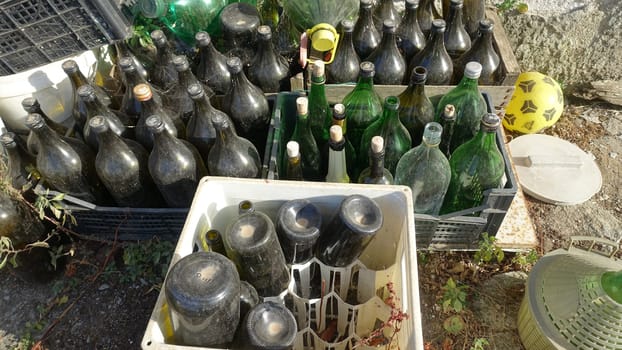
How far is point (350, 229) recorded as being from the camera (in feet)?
3.81

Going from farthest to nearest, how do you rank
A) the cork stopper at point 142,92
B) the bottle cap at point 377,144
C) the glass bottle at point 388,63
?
1. the glass bottle at point 388,63
2. the cork stopper at point 142,92
3. the bottle cap at point 377,144

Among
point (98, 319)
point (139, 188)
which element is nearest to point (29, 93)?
point (139, 188)

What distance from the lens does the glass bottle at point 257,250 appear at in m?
1.12

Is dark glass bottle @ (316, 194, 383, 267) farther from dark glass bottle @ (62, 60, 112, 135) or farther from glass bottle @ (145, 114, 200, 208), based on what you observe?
dark glass bottle @ (62, 60, 112, 135)

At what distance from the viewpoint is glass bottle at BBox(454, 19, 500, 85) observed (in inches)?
76.8

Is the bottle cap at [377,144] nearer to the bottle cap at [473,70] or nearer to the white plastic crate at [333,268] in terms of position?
the white plastic crate at [333,268]

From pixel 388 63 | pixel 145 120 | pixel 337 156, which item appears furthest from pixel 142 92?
pixel 388 63

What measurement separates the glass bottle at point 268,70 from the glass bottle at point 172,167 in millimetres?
533

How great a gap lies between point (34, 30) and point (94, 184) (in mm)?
697

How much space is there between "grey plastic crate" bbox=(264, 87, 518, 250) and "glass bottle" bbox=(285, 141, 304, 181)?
5 cm

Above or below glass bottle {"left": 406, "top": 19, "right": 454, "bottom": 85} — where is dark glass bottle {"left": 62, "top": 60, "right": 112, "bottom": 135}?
below

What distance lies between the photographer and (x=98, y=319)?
1935mm

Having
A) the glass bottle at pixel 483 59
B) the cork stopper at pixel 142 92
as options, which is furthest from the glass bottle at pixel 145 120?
the glass bottle at pixel 483 59

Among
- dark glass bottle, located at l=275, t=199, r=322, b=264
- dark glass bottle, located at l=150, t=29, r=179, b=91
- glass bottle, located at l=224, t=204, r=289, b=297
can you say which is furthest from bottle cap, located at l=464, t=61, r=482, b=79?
dark glass bottle, located at l=150, t=29, r=179, b=91
